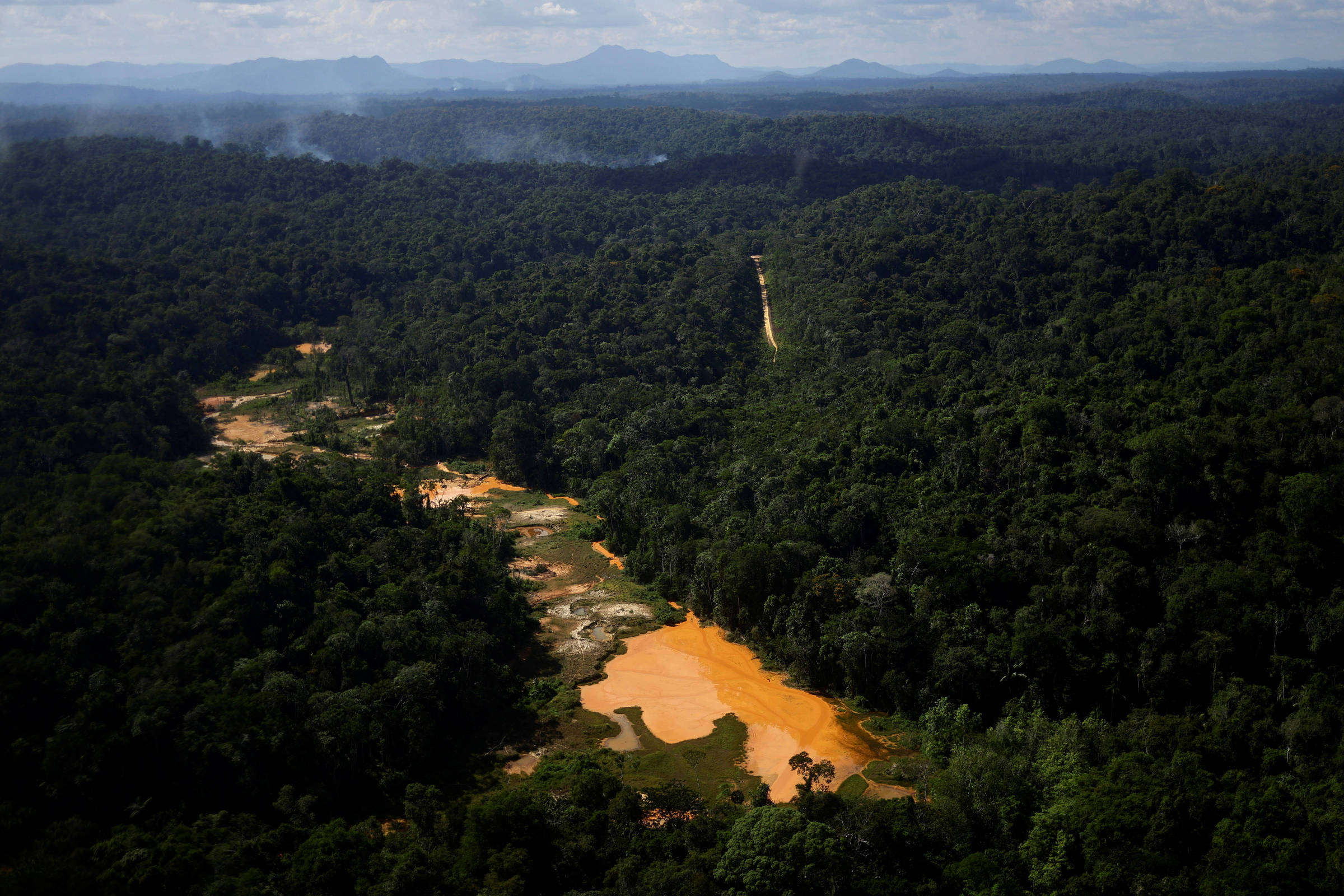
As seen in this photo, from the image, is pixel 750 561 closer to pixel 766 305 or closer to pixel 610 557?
→ pixel 610 557

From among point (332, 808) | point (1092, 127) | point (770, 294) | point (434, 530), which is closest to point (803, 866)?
point (332, 808)

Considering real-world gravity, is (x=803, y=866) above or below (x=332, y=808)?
above

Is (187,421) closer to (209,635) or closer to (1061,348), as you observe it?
(209,635)

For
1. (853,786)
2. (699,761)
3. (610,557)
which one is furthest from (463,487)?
(853,786)

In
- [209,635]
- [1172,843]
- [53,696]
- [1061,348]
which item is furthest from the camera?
[1061,348]

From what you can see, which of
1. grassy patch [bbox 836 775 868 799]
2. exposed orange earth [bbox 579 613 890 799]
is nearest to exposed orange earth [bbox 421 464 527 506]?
exposed orange earth [bbox 579 613 890 799]

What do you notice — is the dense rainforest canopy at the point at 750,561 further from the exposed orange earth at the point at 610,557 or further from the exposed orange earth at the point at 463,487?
the exposed orange earth at the point at 463,487
